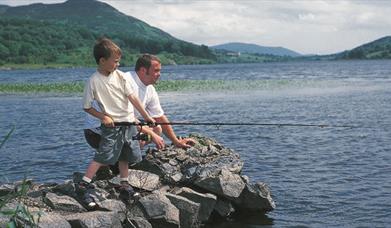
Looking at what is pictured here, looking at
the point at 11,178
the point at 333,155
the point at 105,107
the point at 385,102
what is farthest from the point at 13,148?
the point at 385,102

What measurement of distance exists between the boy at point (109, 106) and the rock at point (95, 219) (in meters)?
0.34

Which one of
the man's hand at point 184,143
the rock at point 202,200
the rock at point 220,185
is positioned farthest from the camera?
the man's hand at point 184,143

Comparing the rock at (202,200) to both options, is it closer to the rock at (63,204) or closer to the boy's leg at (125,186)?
the boy's leg at (125,186)

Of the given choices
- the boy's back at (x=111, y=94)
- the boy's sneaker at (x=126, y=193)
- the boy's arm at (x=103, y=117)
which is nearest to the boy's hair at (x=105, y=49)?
the boy's back at (x=111, y=94)

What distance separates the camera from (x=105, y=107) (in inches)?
339

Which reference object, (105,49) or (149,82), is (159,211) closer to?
(149,82)

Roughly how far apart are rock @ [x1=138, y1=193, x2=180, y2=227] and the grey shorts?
2.59 ft

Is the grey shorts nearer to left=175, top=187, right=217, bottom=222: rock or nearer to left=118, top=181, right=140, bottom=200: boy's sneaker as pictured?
left=118, top=181, right=140, bottom=200: boy's sneaker

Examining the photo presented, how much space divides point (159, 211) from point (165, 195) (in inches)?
17.5

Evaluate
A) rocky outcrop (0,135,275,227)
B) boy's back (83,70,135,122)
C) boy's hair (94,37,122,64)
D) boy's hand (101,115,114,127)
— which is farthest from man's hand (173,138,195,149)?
boy's hair (94,37,122,64)

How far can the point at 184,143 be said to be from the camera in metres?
11.1

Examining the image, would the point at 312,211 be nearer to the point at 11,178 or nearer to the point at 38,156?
the point at 11,178

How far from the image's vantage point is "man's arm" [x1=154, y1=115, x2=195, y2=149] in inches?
416

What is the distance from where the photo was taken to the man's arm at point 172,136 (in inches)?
416
